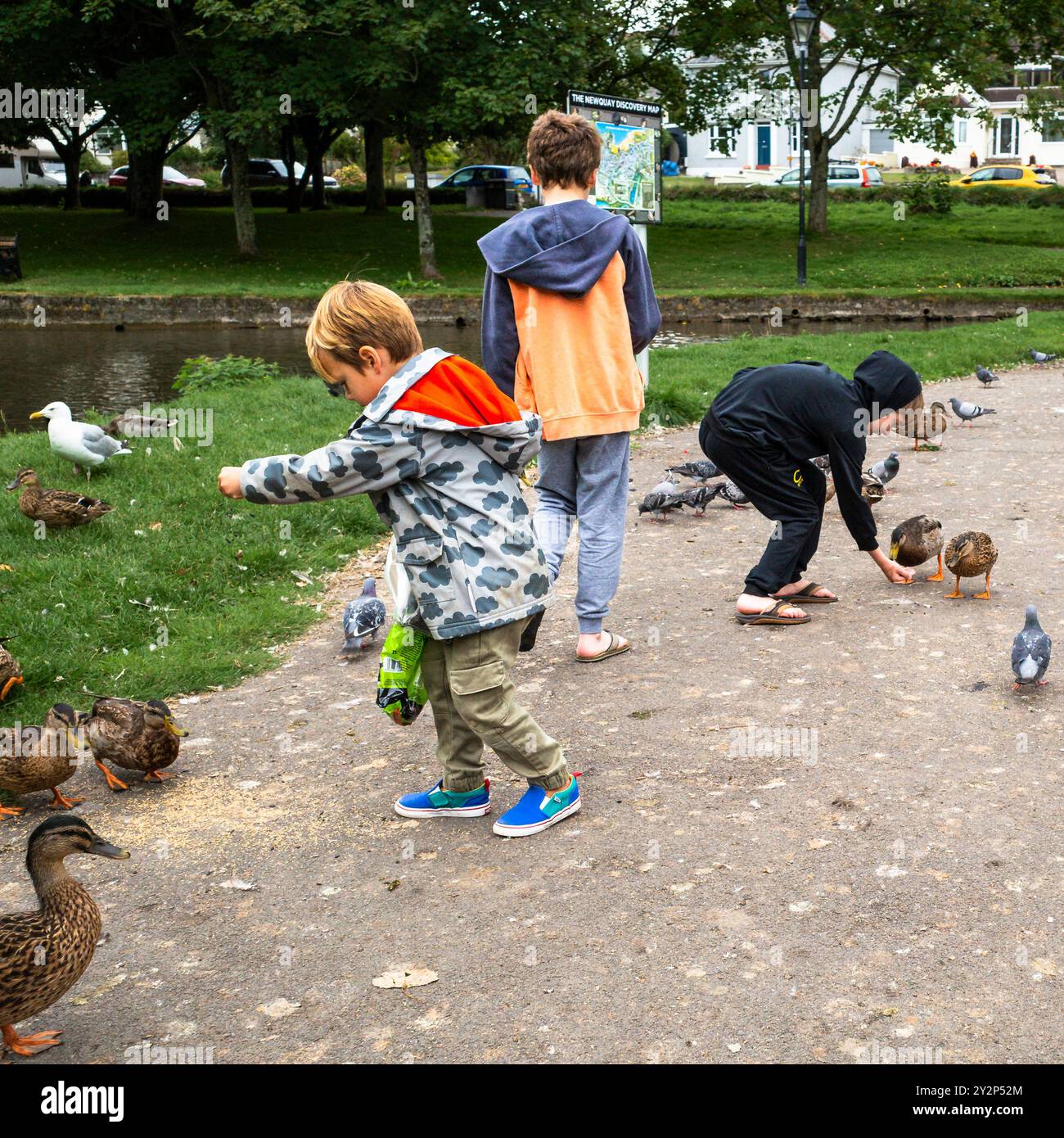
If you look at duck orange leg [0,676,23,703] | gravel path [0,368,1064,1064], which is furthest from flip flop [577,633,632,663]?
duck orange leg [0,676,23,703]

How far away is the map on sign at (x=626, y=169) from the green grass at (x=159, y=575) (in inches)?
133

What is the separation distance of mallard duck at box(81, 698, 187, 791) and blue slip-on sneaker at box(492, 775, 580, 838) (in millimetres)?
1354

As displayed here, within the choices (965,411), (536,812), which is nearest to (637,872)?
(536,812)

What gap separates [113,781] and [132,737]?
10.8 inches

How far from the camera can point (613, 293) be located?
219 inches

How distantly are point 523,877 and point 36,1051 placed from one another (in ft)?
4.93

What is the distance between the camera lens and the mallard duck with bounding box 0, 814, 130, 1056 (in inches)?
124

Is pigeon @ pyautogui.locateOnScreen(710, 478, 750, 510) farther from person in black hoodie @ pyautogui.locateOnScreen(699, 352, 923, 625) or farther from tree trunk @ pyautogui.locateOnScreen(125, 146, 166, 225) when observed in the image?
tree trunk @ pyautogui.locateOnScreen(125, 146, 166, 225)

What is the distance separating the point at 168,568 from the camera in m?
7.35

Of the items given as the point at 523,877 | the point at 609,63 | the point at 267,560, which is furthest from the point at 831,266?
the point at 523,877

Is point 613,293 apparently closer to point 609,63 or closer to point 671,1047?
point 671,1047

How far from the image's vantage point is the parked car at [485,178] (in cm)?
4695

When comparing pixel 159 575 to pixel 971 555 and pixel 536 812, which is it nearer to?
pixel 536 812

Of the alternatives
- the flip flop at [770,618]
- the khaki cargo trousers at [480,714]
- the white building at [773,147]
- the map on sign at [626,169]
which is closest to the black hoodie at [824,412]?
the flip flop at [770,618]
